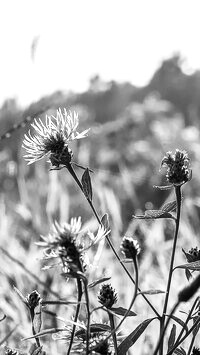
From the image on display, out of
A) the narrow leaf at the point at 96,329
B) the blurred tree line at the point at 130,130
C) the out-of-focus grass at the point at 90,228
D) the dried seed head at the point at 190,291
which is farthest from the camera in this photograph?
the blurred tree line at the point at 130,130

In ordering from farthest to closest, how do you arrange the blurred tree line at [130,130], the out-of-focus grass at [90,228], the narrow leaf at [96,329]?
the blurred tree line at [130,130] → the out-of-focus grass at [90,228] → the narrow leaf at [96,329]

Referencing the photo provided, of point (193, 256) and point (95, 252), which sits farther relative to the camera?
point (95, 252)

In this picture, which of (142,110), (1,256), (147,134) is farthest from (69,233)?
(142,110)

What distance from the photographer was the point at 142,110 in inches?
273

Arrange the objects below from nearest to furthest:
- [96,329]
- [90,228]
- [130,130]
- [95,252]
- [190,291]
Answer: [190,291], [96,329], [95,252], [90,228], [130,130]

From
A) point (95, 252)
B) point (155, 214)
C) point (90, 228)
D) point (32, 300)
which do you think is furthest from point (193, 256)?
point (90, 228)

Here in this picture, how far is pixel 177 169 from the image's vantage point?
19.1 inches

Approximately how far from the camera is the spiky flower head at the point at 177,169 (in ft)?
1.58

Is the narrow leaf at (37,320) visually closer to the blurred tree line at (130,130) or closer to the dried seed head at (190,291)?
the dried seed head at (190,291)

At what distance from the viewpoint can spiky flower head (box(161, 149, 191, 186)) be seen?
481 mm

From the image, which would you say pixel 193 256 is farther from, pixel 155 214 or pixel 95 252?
pixel 95 252

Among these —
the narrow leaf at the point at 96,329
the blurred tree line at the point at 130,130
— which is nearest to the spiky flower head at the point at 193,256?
the narrow leaf at the point at 96,329

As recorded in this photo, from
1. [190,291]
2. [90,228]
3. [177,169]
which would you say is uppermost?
[90,228]

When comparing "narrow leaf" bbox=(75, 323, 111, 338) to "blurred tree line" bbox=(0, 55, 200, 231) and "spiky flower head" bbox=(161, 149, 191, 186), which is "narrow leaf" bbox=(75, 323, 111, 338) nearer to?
"spiky flower head" bbox=(161, 149, 191, 186)
